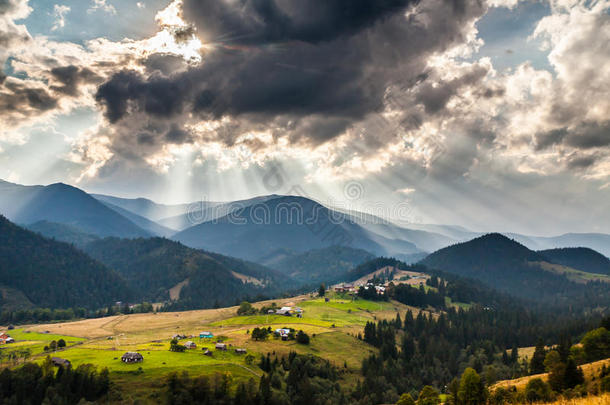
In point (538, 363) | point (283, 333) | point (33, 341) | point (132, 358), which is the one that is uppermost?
point (132, 358)

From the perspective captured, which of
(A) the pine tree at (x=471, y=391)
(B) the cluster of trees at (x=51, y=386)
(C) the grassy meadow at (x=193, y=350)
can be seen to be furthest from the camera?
(C) the grassy meadow at (x=193, y=350)

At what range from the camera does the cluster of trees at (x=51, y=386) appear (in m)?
80.1

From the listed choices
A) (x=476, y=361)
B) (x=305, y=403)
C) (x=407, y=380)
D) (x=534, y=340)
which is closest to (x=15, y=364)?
(x=305, y=403)

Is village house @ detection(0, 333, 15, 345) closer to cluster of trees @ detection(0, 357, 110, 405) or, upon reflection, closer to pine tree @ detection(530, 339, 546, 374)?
cluster of trees @ detection(0, 357, 110, 405)

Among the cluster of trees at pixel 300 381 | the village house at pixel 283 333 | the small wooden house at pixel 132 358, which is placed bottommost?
the cluster of trees at pixel 300 381

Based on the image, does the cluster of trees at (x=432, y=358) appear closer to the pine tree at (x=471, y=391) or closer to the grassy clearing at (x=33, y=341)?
the pine tree at (x=471, y=391)

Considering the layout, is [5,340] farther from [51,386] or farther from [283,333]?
[283,333]

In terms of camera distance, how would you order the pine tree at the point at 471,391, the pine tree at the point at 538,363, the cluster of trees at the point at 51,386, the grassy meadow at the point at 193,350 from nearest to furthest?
the pine tree at the point at 471,391
the cluster of trees at the point at 51,386
the grassy meadow at the point at 193,350
the pine tree at the point at 538,363

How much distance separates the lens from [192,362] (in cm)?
10481

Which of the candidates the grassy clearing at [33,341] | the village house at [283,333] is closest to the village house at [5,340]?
the grassy clearing at [33,341]

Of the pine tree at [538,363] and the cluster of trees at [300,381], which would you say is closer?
the cluster of trees at [300,381]

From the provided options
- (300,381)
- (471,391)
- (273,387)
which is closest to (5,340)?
(273,387)

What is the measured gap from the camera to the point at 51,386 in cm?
8294

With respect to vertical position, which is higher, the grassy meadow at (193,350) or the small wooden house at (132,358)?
the small wooden house at (132,358)
